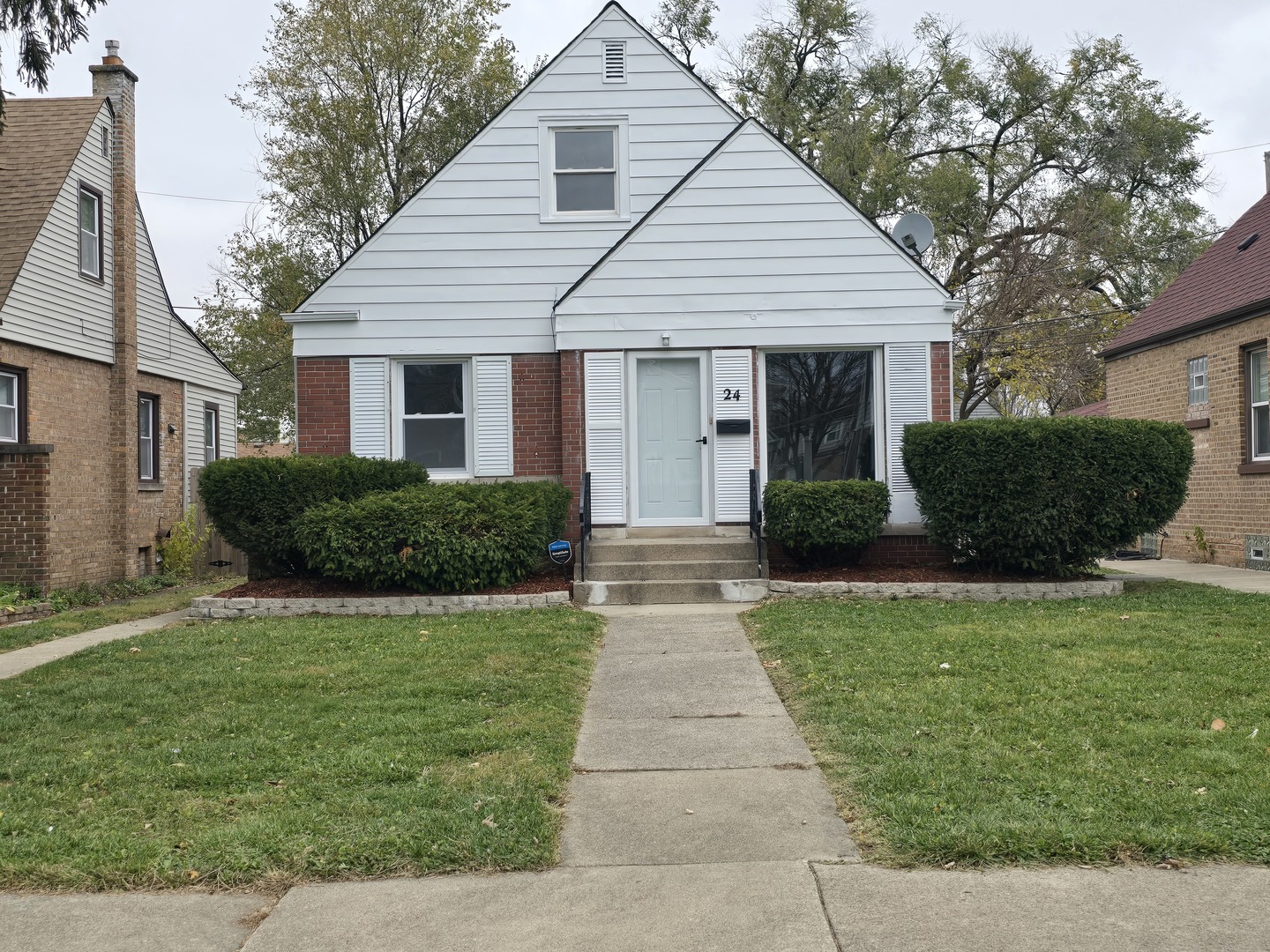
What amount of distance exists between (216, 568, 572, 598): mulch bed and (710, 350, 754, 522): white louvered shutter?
2.21 m

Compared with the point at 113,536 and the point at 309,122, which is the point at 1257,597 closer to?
the point at 113,536

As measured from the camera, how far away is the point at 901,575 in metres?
11.6

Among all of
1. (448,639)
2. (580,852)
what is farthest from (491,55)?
(580,852)

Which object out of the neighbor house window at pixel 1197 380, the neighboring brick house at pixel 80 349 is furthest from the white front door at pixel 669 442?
the neighbor house window at pixel 1197 380

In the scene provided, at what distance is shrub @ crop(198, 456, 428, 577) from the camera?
36.5 ft

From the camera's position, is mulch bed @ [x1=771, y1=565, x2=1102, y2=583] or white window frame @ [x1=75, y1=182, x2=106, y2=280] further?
white window frame @ [x1=75, y1=182, x2=106, y2=280]

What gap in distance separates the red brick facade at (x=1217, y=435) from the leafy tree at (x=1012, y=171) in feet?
27.4

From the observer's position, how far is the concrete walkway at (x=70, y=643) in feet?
27.6

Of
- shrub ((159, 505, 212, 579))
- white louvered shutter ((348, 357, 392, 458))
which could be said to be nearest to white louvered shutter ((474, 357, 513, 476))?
white louvered shutter ((348, 357, 392, 458))

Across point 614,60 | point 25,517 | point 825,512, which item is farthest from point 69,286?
point 825,512

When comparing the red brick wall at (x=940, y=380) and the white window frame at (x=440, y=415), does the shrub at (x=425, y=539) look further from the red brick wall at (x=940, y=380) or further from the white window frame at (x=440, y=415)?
the red brick wall at (x=940, y=380)

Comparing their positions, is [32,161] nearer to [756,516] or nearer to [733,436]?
[733,436]

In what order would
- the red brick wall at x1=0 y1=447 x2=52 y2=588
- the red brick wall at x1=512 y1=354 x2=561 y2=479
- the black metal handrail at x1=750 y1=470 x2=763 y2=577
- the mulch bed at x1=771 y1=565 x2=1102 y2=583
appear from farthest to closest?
the red brick wall at x1=512 y1=354 x2=561 y2=479, the red brick wall at x1=0 y1=447 x2=52 y2=588, the black metal handrail at x1=750 y1=470 x2=763 y2=577, the mulch bed at x1=771 y1=565 x2=1102 y2=583

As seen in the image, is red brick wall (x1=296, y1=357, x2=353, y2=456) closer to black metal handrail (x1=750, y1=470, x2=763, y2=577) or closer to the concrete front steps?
the concrete front steps
